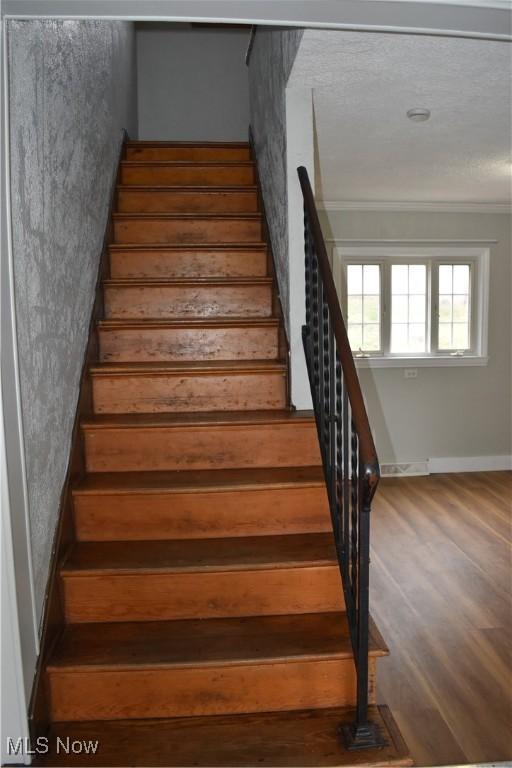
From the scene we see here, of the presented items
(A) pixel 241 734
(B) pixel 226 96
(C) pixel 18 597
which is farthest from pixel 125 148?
(A) pixel 241 734

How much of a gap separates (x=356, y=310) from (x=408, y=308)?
511mm

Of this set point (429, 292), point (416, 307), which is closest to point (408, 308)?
Result: point (416, 307)

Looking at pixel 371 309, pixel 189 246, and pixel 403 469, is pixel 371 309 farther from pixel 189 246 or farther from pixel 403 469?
pixel 189 246

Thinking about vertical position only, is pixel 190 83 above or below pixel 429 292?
above

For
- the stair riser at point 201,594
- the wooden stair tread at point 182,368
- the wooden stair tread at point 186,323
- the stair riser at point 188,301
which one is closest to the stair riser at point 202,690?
the stair riser at point 201,594

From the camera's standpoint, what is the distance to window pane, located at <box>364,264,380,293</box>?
532 centimetres

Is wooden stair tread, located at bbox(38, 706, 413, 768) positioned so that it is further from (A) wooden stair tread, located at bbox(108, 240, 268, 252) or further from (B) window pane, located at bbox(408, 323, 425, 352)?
(B) window pane, located at bbox(408, 323, 425, 352)

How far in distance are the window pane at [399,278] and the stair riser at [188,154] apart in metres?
1.88

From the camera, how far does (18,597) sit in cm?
163

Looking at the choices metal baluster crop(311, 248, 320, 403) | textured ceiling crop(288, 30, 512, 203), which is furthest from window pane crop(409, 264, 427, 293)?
metal baluster crop(311, 248, 320, 403)

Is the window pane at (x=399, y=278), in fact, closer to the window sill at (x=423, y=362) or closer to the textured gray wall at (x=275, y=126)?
the window sill at (x=423, y=362)

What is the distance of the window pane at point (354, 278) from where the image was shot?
5293 mm

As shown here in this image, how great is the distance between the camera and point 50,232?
6.64 ft

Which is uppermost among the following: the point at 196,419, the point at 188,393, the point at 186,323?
the point at 186,323
